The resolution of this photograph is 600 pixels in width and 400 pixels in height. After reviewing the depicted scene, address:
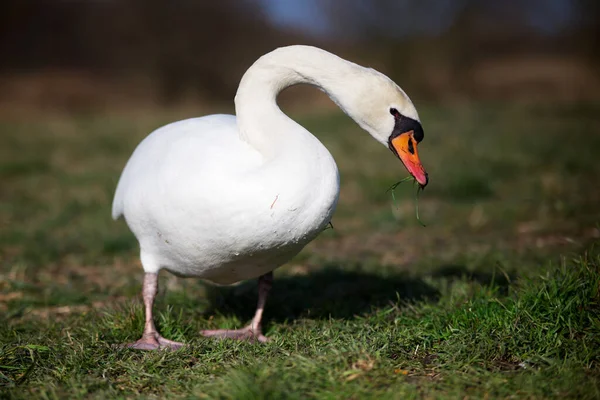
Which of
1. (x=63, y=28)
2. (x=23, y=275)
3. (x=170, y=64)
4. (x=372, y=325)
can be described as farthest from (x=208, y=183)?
(x=63, y=28)

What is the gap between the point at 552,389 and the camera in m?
2.73

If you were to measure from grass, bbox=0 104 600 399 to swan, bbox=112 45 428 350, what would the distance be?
461mm

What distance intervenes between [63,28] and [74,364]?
19582 mm

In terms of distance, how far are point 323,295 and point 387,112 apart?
1.70 m

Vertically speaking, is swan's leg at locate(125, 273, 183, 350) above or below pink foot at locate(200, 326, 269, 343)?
above

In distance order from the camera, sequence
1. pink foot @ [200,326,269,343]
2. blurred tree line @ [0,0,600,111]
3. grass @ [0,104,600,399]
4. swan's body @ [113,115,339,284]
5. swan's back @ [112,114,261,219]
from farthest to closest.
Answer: blurred tree line @ [0,0,600,111], pink foot @ [200,326,269,343], swan's back @ [112,114,261,219], swan's body @ [113,115,339,284], grass @ [0,104,600,399]

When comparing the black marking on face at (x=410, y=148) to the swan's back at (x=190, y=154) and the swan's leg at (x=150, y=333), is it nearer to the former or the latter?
the swan's back at (x=190, y=154)

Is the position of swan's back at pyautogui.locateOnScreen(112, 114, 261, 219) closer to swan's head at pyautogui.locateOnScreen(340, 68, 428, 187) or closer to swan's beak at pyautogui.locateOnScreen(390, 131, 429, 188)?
swan's head at pyautogui.locateOnScreen(340, 68, 428, 187)

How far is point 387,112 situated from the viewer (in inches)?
131

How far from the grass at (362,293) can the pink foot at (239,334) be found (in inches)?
5.0

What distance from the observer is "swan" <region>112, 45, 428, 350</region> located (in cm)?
315

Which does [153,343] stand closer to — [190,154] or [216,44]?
[190,154]

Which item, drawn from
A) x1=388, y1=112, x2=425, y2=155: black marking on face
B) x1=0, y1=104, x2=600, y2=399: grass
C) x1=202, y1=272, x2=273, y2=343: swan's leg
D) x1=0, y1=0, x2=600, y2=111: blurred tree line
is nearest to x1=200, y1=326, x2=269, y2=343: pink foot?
x1=202, y1=272, x2=273, y2=343: swan's leg

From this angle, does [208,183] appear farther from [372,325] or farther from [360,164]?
[360,164]
